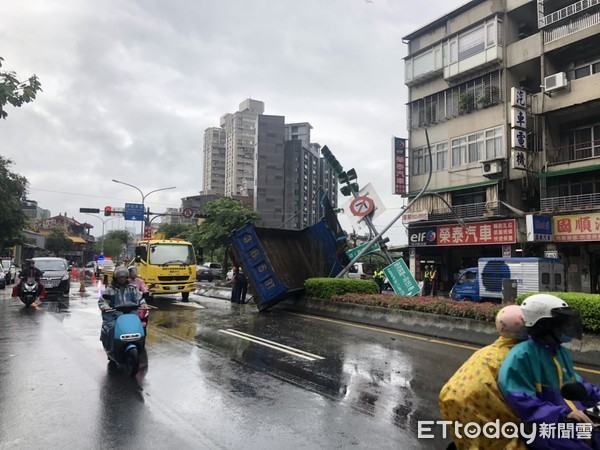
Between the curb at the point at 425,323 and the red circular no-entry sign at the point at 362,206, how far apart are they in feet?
12.2

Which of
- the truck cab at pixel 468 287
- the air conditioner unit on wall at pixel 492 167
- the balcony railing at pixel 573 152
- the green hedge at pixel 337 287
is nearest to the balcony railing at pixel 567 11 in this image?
the balcony railing at pixel 573 152

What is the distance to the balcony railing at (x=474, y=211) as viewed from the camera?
2469 centimetres

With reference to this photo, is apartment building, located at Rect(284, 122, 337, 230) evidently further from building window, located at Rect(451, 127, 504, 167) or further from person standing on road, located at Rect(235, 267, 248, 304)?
person standing on road, located at Rect(235, 267, 248, 304)

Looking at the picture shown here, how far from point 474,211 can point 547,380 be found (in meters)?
25.2

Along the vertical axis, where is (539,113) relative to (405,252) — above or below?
above

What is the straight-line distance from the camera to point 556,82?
22234 millimetres

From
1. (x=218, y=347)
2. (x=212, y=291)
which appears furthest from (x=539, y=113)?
(x=218, y=347)

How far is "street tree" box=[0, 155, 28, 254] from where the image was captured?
91.4ft

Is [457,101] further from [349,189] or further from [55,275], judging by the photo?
[55,275]

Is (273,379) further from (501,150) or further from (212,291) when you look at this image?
(501,150)

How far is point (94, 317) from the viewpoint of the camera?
40.4 ft

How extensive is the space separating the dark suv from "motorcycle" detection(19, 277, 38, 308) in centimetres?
340

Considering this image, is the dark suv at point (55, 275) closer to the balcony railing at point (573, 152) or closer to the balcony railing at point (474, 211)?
the balcony railing at point (474, 211)

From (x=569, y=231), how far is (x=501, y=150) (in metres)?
5.73
